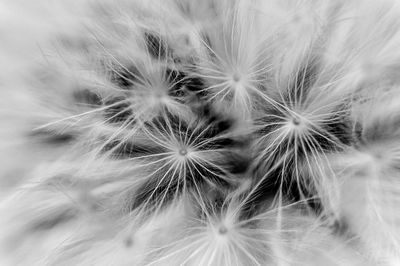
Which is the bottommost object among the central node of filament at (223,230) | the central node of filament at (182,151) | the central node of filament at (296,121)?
the central node of filament at (223,230)

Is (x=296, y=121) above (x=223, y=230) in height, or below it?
above

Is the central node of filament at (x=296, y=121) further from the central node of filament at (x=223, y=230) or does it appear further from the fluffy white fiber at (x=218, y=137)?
the central node of filament at (x=223, y=230)

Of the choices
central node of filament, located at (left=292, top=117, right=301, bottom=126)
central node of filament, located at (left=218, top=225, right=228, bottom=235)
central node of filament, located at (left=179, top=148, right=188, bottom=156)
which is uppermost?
central node of filament, located at (left=292, top=117, right=301, bottom=126)

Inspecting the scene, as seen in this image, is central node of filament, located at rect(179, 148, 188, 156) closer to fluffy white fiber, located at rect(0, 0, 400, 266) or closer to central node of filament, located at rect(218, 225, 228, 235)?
fluffy white fiber, located at rect(0, 0, 400, 266)

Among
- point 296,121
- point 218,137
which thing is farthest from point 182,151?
point 296,121

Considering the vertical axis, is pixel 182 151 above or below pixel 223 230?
above

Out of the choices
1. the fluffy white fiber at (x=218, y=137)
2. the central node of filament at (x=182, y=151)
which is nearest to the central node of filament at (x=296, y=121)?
the fluffy white fiber at (x=218, y=137)

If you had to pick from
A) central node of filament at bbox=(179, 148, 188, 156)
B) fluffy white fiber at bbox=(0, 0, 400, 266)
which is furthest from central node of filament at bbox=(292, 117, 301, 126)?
central node of filament at bbox=(179, 148, 188, 156)

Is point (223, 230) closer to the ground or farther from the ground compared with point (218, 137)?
closer to the ground

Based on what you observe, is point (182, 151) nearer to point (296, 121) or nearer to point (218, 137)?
point (218, 137)
